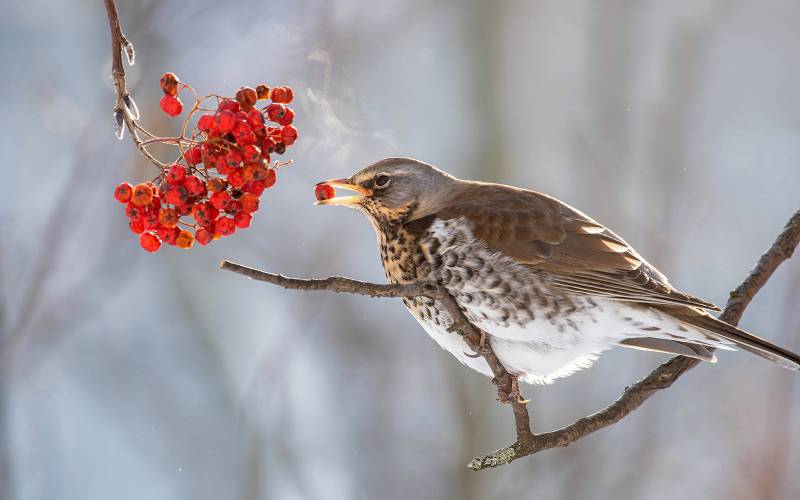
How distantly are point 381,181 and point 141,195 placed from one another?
147cm

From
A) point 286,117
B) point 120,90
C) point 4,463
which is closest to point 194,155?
point 286,117

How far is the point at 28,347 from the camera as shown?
19.2 feet

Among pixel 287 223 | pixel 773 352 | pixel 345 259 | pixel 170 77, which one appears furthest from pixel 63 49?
pixel 773 352

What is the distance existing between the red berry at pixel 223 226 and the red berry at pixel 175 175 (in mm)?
164

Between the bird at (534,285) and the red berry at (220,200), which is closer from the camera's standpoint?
the red berry at (220,200)

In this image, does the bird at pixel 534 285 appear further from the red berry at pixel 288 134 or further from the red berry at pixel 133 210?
the red berry at pixel 133 210

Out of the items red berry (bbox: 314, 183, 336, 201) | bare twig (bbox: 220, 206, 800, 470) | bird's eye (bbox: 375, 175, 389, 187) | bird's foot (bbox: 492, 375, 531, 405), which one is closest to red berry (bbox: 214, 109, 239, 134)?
bare twig (bbox: 220, 206, 800, 470)

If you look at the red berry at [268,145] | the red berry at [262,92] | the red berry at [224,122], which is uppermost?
the red berry at [262,92]

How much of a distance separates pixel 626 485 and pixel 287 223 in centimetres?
321

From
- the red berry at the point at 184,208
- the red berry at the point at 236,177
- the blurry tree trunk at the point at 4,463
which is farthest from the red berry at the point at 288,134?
the blurry tree trunk at the point at 4,463

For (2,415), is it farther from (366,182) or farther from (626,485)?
(626,485)

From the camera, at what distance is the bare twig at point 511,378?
2.39m

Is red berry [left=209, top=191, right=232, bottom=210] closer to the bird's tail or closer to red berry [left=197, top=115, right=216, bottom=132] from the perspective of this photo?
red berry [left=197, top=115, right=216, bottom=132]

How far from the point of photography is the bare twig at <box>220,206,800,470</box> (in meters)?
2.39
